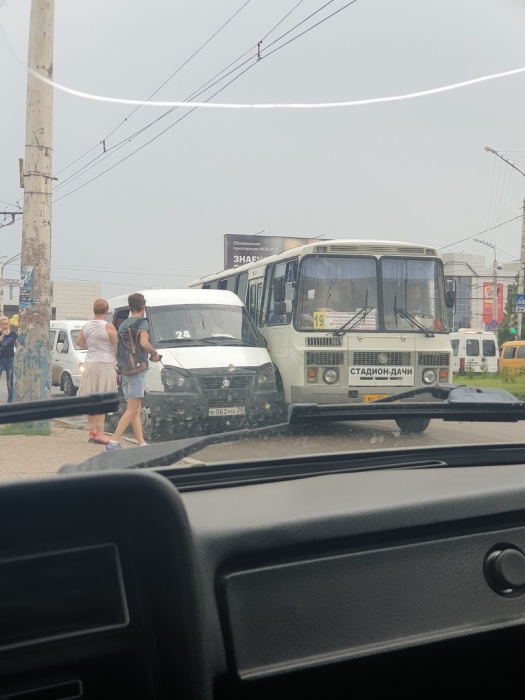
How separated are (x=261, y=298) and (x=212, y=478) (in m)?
6.28

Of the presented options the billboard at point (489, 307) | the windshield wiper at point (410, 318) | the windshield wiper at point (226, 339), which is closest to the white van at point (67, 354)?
the windshield wiper at point (226, 339)

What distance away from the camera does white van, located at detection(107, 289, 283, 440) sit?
2611 millimetres

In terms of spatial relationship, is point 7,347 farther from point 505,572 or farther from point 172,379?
point 505,572

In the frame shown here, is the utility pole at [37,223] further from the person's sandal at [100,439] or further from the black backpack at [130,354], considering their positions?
the black backpack at [130,354]

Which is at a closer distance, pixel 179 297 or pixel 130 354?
pixel 130 354

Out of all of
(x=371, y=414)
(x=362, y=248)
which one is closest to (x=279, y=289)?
(x=362, y=248)

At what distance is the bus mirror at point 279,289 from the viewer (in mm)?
6953

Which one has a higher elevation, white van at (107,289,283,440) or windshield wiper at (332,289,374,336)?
windshield wiper at (332,289,374,336)

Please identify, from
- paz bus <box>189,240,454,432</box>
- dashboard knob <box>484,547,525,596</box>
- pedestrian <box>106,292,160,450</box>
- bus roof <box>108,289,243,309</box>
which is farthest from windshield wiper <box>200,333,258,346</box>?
dashboard knob <box>484,547,525,596</box>

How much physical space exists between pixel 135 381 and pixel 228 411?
1.10ft

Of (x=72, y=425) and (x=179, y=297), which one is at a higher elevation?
(x=179, y=297)

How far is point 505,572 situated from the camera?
6.20 feet

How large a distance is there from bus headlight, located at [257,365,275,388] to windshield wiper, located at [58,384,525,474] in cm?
65

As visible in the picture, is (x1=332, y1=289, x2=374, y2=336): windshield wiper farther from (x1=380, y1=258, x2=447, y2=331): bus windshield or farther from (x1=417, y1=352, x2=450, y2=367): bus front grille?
(x1=417, y1=352, x2=450, y2=367): bus front grille
